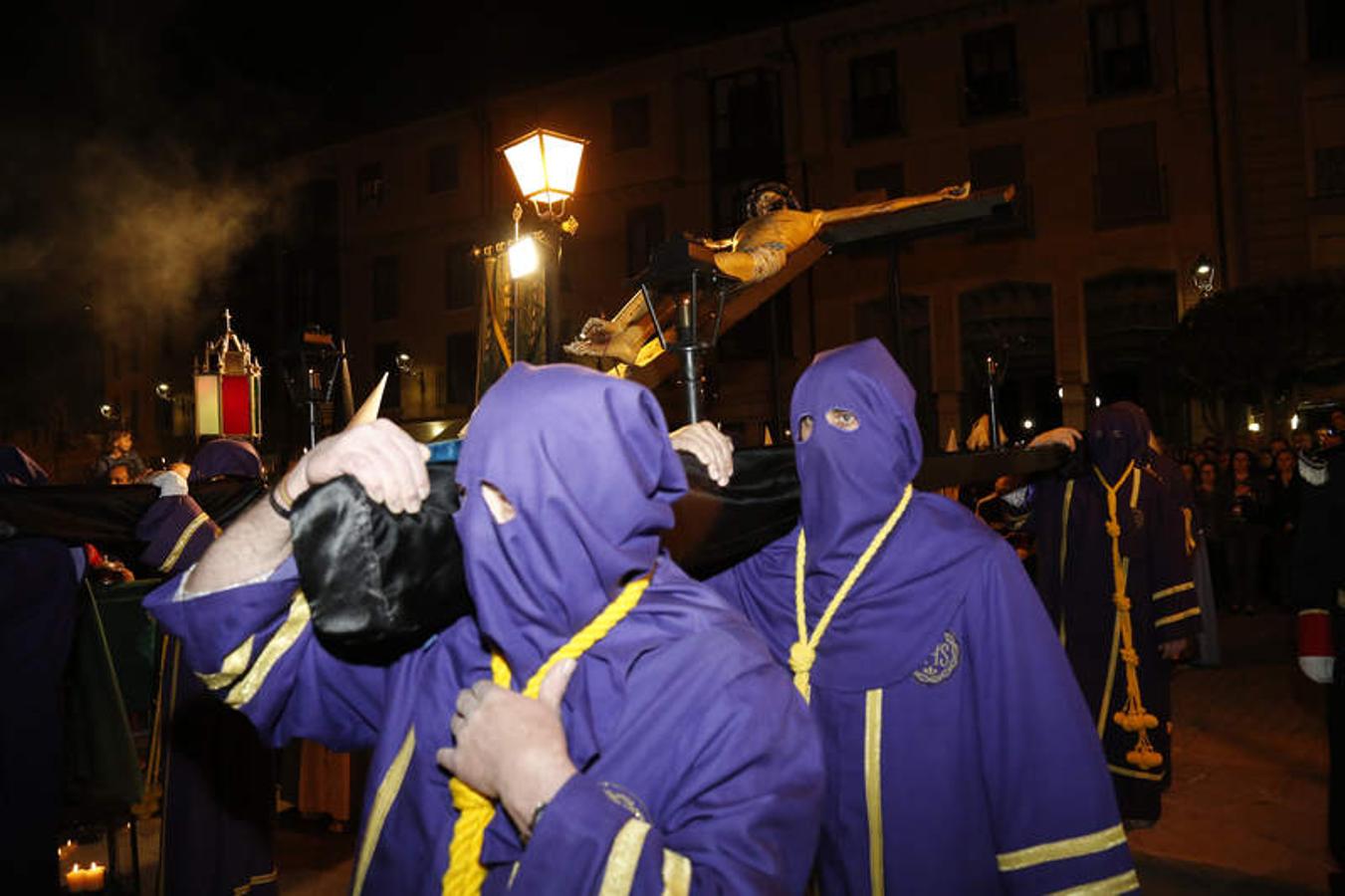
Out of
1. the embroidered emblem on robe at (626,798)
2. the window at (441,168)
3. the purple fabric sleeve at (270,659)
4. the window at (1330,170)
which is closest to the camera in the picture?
the embroidered emblem on robe at (626,798)

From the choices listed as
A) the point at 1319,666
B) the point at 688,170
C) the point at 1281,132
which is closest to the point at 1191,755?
the point at 1319,666

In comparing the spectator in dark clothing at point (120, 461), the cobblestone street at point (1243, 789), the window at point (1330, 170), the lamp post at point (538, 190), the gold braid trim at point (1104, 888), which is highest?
the window at point (1330, 170)

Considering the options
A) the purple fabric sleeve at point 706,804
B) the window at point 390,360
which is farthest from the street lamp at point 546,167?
the window at point 390,360

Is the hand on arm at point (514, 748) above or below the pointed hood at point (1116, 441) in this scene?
below

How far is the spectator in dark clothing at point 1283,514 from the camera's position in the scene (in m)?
13.1

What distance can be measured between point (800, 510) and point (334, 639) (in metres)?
2.06

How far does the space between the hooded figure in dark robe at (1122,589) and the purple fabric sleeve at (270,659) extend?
5716 mm

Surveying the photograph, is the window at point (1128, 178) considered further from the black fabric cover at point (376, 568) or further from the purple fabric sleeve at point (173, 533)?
the black fabric cover at point (376, 568)

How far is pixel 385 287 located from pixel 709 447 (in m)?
29.6

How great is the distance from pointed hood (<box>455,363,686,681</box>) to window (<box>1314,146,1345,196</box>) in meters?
24.8

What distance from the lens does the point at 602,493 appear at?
1.62 meters

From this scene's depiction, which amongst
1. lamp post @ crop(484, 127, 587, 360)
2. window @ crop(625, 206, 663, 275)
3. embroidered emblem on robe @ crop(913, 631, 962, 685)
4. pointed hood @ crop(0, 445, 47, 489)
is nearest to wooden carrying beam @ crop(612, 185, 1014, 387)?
lamp post @ crop(484, 127, 587, 360)

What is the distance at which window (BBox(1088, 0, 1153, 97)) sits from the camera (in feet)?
71.6

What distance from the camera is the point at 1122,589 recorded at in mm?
6605
